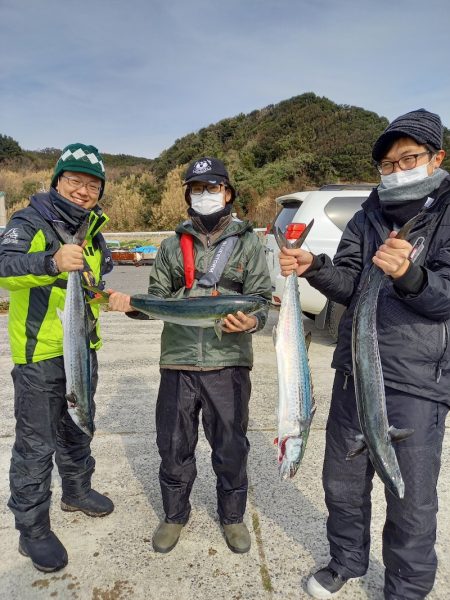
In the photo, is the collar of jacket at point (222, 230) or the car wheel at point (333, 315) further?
the car wheel at point (333, 315)

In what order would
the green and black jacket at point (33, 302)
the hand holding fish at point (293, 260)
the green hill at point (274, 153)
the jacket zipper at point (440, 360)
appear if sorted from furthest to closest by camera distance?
1. the green hill at point (274, 153)
2. the green and black jacket at point (33, 302)
3. the hand holding fish at point (293, 260)
4. the jacket zipper at point (440, 360)

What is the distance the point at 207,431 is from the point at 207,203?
4.89 feet

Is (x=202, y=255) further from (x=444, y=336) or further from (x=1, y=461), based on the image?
(x=1, y=461)

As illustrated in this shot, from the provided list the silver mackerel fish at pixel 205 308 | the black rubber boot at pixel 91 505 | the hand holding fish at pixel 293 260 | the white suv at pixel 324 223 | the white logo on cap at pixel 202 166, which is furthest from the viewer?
the white suv at pixel 324 223

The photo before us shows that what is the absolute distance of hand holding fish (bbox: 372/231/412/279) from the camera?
189cm

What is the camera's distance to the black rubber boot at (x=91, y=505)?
3154 millimetres

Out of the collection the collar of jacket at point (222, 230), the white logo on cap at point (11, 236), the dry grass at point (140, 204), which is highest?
the dry grass at point (140, 204)

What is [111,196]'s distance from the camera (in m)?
34.8

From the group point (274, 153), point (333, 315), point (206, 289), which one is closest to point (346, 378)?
point (206, 289)

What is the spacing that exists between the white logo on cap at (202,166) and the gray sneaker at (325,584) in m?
2.48

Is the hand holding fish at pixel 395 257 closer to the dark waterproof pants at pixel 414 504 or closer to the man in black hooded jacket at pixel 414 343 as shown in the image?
the man in black hooded jacket at pixel 414 343

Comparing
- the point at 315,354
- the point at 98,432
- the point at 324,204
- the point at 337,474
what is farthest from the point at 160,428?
the point at 324,204

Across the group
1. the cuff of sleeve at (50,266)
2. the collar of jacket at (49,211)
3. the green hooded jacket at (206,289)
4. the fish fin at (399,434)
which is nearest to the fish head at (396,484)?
the fish fin at (399,434)

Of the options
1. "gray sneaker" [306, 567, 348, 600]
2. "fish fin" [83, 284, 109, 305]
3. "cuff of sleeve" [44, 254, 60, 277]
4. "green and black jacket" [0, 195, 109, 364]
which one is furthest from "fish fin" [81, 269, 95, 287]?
"gray sneaker" [306, 567, 348, 600]
